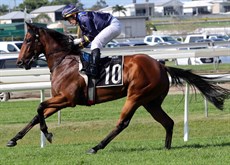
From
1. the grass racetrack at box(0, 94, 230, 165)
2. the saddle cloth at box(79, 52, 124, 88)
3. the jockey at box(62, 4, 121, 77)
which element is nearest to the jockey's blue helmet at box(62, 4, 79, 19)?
the jockey at box(62, 4, 121, 77)

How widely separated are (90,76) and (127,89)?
51 cm

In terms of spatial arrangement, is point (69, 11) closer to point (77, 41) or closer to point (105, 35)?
point (77, 41)

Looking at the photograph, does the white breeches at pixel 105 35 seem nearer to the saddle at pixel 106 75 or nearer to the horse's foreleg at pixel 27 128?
the saddle at pixel 106 75

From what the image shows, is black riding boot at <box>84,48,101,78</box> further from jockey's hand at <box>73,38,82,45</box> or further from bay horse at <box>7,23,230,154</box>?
jockey's hand at <box>73,38,82,45</box>

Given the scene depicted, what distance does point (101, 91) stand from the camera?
29.2 feet

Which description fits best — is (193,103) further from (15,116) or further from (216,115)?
(15,116)

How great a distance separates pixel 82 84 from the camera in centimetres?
888

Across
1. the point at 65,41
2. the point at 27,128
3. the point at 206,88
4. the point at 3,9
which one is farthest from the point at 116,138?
the point at 3,9

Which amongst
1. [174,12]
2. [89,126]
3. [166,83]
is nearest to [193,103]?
[89,126]

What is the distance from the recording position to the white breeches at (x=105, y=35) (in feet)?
29.5

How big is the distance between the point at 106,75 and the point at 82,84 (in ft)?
1.09

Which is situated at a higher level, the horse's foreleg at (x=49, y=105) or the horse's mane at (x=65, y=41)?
the horse's mane at (x=65, y=41)

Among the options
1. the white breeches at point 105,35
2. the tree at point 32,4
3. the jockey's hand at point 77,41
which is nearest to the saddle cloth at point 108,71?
the white breeches at point 105,35

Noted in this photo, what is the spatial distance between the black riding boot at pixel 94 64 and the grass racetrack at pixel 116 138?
101 centimetres
